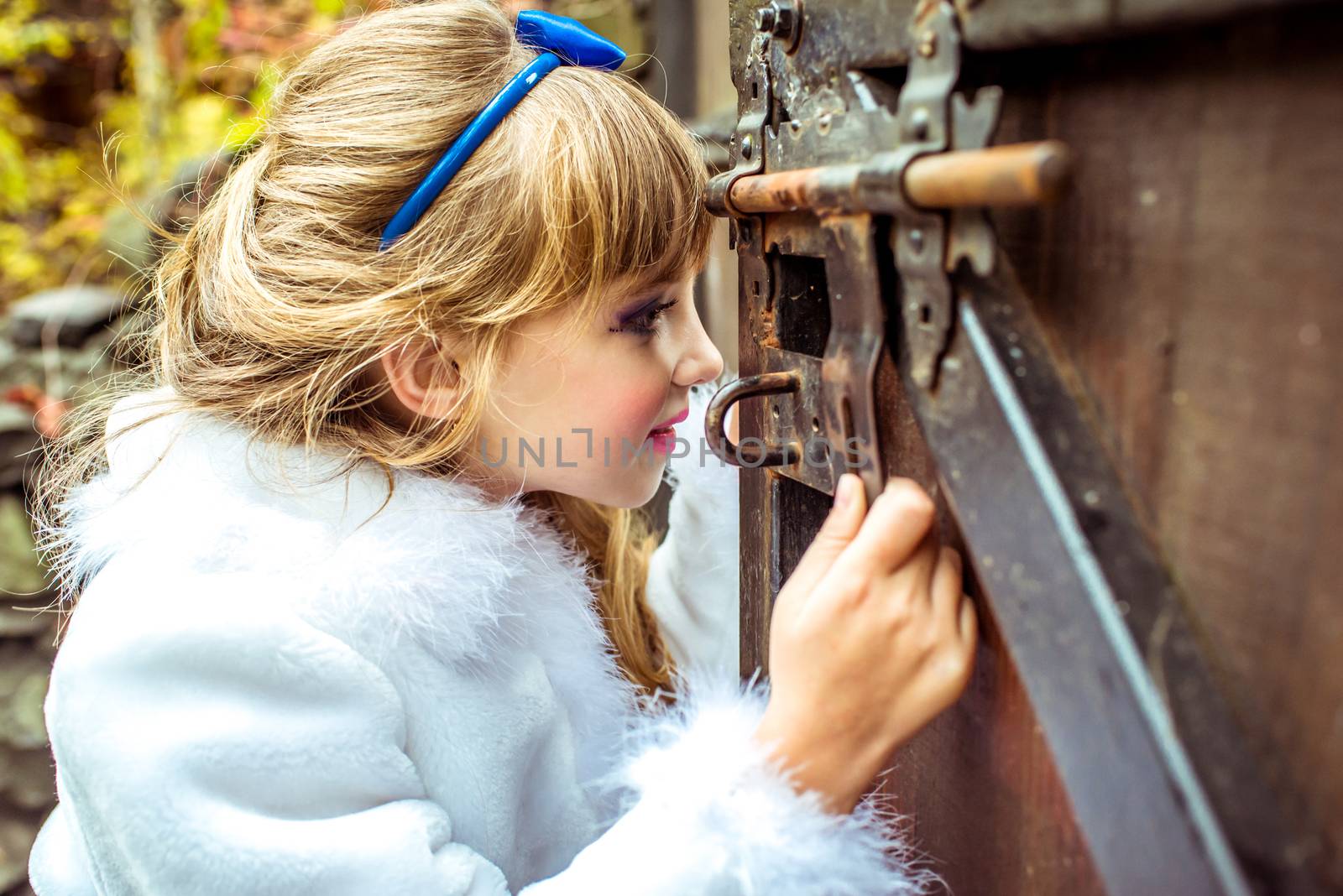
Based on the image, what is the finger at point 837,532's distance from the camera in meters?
0.68

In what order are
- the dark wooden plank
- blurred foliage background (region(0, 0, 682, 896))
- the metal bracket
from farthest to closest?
blurred foliage background (region(0, 0, 682, 896)) → the metal bracket → the dark wooden plank

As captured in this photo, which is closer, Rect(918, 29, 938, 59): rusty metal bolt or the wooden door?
the wooden door

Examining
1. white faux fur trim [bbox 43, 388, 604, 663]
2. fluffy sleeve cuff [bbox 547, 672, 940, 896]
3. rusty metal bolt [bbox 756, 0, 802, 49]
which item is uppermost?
rusty metal bolt [bbox 756, 0, 802, 49]

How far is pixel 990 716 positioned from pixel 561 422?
0.50 m

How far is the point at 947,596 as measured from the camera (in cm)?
65

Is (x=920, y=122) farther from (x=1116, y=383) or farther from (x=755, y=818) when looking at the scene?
(x=755, y=818)

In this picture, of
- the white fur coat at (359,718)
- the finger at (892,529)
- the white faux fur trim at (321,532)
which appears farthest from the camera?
the white faux fur trim at (321,532)

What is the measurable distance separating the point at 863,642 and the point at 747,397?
21 cm

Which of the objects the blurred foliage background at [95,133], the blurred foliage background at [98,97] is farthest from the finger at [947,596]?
the blurred foliage background at [98,97]

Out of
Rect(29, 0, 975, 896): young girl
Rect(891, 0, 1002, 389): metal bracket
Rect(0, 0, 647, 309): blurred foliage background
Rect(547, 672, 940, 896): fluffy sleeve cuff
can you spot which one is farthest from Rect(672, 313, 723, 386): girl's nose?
Rect(0, 0, 647, 309): blurred foliage background

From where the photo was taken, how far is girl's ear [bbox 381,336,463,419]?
985 mm

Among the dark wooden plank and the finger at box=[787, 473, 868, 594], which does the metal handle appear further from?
the dark wooden plank

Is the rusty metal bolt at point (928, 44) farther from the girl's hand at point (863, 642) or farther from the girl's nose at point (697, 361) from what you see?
the girl's nose at point (697, 361)

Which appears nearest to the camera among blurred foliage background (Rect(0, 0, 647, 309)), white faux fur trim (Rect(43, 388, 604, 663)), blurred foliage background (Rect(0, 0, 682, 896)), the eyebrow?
white faux fur trim (Rect(43, 388, 604, 663))
